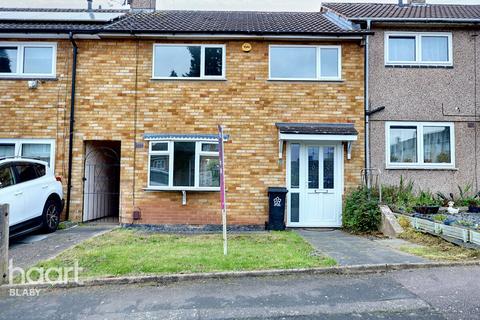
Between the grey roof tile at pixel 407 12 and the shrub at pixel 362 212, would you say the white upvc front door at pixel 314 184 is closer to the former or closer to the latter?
the shrub at pixel 362 212

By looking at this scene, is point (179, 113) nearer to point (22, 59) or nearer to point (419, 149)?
point (22, 59)

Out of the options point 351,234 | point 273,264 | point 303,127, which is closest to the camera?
point 273,264

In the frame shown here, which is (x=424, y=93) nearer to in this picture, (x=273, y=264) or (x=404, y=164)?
(x=404, y=164)

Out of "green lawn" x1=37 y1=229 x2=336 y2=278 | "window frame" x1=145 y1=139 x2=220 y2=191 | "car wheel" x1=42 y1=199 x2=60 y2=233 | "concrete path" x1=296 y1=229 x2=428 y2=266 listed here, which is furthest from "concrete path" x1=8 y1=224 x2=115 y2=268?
"concrete path" x1=296 y1=229 x2=428 y2=266

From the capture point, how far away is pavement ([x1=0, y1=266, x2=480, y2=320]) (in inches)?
141

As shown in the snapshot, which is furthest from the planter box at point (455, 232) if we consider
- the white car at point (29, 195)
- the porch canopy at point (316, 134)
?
the white car at point (29, 195)

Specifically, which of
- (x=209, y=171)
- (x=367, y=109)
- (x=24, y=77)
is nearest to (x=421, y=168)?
(x=367, y=109)

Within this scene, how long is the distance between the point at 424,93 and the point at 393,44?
1722 millimetres

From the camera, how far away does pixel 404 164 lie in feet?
30.1

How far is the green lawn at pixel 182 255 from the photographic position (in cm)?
490

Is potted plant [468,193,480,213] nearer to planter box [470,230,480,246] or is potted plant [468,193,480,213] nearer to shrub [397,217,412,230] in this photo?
shrub [397,217,412,230]

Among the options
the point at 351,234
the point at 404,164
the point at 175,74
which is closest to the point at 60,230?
the point at 175,74

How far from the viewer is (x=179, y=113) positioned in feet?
29.9

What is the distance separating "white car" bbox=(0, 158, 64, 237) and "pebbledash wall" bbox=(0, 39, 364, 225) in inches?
45.4
